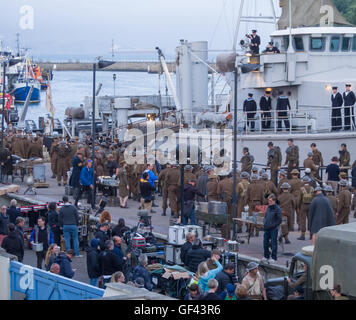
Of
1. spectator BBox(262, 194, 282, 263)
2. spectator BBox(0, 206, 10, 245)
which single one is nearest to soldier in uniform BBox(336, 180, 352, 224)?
spectator BBox(262, 194, 282, 263)

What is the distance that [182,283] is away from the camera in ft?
44.0

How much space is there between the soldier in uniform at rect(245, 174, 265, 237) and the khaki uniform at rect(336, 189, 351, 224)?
1.67 m

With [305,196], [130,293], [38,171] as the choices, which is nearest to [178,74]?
[38,171]

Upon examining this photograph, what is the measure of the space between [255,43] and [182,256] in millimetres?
14587

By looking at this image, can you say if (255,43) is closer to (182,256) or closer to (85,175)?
(85,175)

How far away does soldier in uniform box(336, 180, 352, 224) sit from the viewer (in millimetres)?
16375

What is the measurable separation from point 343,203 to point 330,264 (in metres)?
6.25

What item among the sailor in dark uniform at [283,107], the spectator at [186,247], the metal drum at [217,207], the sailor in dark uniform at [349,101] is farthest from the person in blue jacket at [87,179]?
the sailor in dark uniform at [349,101]

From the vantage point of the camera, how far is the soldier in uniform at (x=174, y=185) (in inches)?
759

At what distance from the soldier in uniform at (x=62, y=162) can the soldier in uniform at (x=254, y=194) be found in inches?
334

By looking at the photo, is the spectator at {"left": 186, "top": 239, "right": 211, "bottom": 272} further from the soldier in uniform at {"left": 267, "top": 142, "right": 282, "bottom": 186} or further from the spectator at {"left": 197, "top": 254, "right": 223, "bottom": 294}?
the soldier in uniform at {"left": 267, "top": 142, "right": 282, "bottom": 186}

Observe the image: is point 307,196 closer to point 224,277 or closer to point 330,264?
point 224,277

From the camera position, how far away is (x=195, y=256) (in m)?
13.6

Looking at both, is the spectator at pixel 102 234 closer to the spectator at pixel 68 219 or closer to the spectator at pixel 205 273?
the spectator at pixel 68 219
